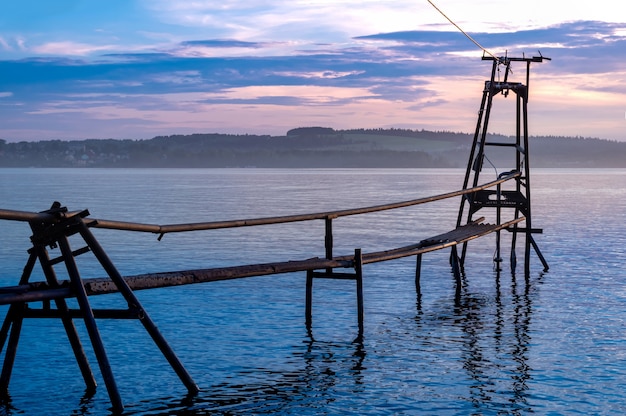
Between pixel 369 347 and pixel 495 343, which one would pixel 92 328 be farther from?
pixel 495 343

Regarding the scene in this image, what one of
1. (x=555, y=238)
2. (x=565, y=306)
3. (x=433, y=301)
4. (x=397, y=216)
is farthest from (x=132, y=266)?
(x=397, y=216)

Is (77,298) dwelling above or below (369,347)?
above

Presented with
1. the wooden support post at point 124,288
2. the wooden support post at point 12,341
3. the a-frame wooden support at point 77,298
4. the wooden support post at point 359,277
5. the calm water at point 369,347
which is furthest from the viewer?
the wooden support post at point 359,277

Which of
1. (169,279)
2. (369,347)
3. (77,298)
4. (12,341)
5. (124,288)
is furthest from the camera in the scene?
(369,347)

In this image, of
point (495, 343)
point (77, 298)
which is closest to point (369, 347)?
point (495, 343)

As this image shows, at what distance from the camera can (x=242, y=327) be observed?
1780 centimetres

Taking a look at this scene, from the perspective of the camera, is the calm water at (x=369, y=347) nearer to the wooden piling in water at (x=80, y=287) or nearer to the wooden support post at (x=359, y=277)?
the wooden support post at (x=359, y=277)

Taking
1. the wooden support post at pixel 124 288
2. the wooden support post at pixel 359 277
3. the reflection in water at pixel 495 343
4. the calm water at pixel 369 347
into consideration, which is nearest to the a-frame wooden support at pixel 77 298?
the wooden support post at pixel 124 288

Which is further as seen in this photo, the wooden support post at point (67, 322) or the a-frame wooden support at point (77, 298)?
the wooden support post at point (67, 322)

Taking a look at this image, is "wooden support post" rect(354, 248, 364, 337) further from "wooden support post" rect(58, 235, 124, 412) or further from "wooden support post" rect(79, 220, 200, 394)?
"wooden support post" rect(58, 235, 124, 412)

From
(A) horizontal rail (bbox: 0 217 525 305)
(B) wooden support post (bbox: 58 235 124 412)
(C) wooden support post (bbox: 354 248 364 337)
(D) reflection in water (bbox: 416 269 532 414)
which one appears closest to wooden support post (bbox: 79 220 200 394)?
(B) wooden support post (bbox: 58 235 124 412)

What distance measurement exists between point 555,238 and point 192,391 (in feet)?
107

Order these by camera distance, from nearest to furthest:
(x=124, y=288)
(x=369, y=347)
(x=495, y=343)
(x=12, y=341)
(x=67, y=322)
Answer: (x=124, y=288) → (x=67, y=322) → (x=12, y=341) → (x=369, y=347) → (x=495, y=343)

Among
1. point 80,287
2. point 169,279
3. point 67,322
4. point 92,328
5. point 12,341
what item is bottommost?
point 12,341
